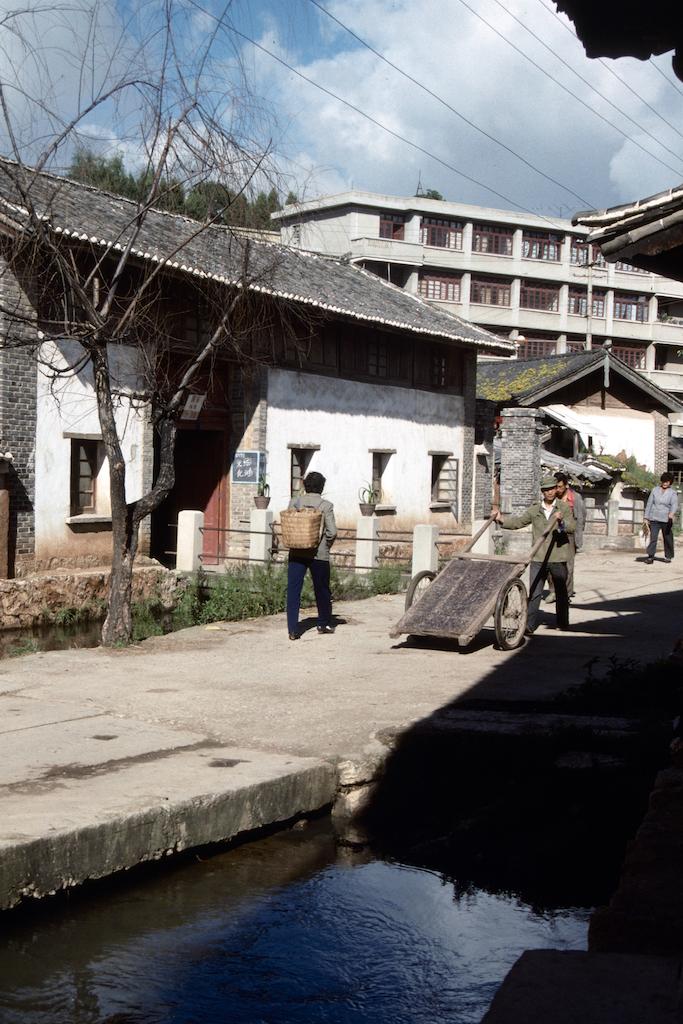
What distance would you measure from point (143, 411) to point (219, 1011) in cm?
1399

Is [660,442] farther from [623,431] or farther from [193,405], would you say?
[193,405]

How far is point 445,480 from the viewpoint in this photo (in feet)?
79.9

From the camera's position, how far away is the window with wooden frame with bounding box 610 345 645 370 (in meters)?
49.4

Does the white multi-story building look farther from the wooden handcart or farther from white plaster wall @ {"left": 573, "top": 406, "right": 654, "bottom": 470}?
the wooden handcart

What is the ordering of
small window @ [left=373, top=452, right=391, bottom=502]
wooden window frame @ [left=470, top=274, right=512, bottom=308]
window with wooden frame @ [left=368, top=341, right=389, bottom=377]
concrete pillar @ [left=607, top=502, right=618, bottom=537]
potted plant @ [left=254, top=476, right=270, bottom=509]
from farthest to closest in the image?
wooden window frame @ [left=470, top=274, right=512, bottom=308]
concrete pillar @ [left=607, top=502, right=618, bottom=537]
small window @ [left=373, top=452, right=391, bottom=502]
window with wooden frame @ [left=368, top=341, right=389, bottom=377]
potted plant @ [left=254, top=476, right=270, bottom=509]

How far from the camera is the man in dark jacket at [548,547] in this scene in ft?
35.6

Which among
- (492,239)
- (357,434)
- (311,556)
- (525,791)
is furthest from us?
(492,239)

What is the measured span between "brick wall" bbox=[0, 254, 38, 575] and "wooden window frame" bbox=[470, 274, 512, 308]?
34491mm

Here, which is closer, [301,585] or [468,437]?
[301,585]

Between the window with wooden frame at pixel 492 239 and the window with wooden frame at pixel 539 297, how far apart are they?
1.73 meters

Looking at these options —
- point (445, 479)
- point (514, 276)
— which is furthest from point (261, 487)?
point (514, 276)

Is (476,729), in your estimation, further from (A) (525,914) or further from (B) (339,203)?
(B) (339,203)

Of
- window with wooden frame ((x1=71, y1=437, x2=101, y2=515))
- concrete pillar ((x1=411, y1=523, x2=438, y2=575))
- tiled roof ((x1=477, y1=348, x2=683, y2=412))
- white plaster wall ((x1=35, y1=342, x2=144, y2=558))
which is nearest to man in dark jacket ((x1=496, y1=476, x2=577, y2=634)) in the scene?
concrete pillar ((x1=411, y1=523, x2=438, y2=575))

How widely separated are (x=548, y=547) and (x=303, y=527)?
2.51 metres
